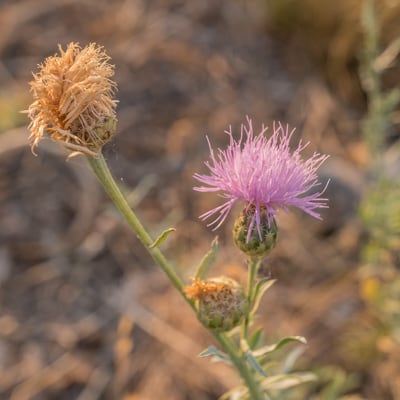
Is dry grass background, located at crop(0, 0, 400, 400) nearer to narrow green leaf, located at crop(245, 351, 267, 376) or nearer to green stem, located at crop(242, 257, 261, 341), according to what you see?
green stem, located at crop(242, 257, 261, 341)

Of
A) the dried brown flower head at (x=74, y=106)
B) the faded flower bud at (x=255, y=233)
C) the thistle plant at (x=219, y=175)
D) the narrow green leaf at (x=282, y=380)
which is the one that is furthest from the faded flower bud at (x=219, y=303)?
the dried brown flower head at (x=74, y=106)

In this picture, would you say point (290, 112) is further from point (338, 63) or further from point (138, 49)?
point (138, 49)

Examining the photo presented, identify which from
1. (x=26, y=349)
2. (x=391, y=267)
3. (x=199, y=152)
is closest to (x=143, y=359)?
(x=26, y=349)

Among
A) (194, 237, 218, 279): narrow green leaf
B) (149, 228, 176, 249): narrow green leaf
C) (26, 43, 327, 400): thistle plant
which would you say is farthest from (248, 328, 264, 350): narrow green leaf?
(149, 228, 176, 249): narrow green leaf

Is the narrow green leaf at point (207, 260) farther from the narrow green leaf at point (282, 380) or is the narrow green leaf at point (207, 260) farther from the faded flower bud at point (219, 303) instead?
the narrow green leaf at point (282, 380)

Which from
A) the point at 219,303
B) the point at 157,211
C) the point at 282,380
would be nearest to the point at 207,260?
the point at 219,303

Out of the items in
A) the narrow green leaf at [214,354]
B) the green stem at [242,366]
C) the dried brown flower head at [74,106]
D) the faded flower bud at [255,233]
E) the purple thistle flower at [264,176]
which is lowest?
the green stem at [242,366]
